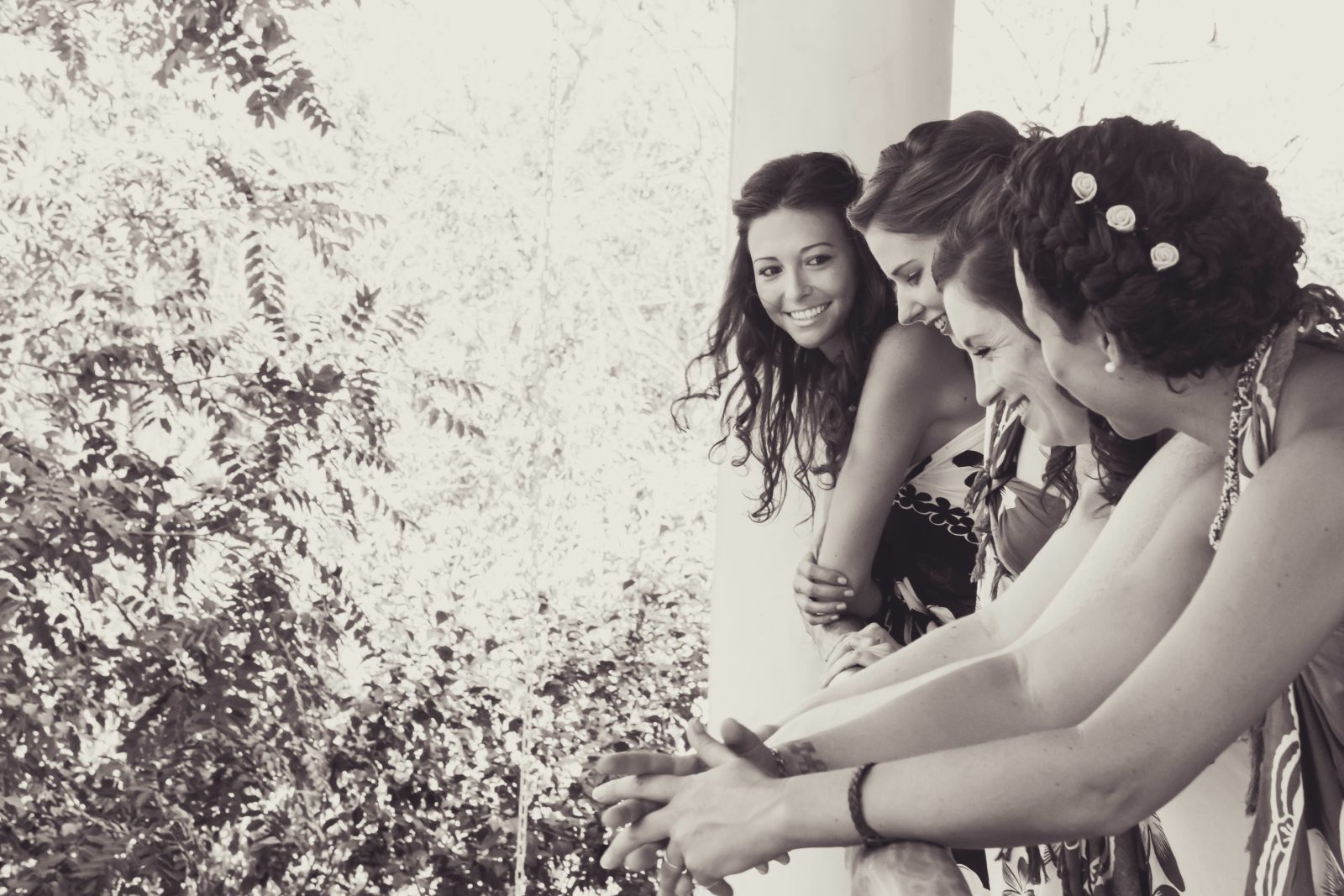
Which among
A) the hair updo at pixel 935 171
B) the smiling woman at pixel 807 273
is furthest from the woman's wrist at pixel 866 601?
the hair updo at pixel 935 171

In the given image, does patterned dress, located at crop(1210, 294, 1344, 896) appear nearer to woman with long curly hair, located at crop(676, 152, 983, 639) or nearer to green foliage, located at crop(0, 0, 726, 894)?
woman with long curly hair, located at crop(676, 152, 983, 639)

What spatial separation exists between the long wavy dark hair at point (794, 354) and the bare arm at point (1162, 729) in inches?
59.6

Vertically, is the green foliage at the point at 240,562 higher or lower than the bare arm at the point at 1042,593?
higher

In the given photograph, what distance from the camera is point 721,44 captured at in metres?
7.82

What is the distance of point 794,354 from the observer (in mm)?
3014

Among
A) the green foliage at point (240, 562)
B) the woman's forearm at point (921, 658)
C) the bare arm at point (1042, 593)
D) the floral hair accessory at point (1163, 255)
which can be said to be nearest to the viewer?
the floral hair accessory at point (1163, 255)

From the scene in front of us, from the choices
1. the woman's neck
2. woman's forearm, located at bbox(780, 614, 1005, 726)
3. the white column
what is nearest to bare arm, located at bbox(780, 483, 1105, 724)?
woman's forearm, located at bbox(780, 614, 1005, 726)

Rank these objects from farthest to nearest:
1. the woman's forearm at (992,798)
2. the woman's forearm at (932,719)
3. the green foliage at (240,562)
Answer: the green foliage at (240,562)
the woman's forearm at (932,719)
the woman's forearm at (992,798)

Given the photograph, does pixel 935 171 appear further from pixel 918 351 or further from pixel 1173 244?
pixel 1173 244

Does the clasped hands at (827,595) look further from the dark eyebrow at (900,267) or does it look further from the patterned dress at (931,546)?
the dark eyebrow at (900,267)

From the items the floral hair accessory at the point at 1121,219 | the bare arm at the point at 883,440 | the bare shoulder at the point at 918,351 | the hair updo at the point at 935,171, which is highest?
the hair updo at the point at 935,171

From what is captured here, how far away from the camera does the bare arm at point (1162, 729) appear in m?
1.26

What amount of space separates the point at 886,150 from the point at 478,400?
4.52m

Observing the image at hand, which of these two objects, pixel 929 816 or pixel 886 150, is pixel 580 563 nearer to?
pixel 886 150
